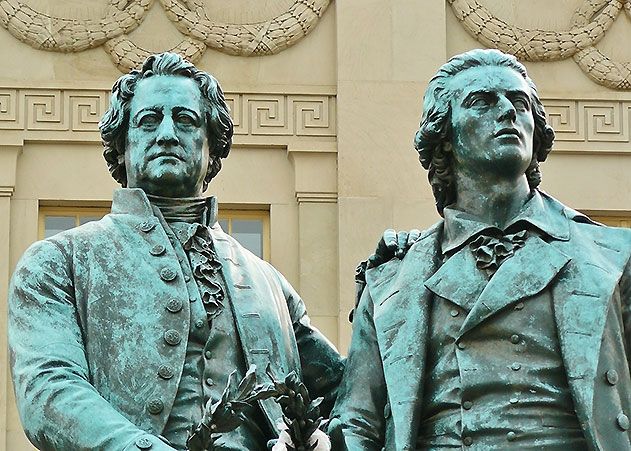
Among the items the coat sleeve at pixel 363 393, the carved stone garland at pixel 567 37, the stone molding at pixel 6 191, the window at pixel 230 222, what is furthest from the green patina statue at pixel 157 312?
the carved stone garland at pixel 567 37

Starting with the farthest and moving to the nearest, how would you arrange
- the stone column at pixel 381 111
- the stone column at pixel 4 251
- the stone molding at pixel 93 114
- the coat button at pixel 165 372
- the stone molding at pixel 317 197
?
the stone molding at pixel 93 114 < the stone molding at pixel 317 197 < the stone column at pixel 381 111 < the stone column at pixel 4 251 < the coat button at pixel 165 372

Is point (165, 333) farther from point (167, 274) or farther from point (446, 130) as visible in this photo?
point (446, 130)

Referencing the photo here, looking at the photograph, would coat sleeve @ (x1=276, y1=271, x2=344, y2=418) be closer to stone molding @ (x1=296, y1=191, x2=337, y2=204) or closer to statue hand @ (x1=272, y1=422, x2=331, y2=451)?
statue hand @ (x1=272, y1=422, x2=331, y2=451)

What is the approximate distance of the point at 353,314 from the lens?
47.5ft

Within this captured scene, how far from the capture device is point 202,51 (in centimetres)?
2841

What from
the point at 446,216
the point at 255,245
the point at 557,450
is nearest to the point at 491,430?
the point at 557,450

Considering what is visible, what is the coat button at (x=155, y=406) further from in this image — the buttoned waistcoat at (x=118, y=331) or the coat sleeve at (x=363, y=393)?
the coat sleeve at (x=363, y=393)

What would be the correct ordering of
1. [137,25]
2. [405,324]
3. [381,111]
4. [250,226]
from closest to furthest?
[405,324] → [137,25] → [381,111] → [250,226]

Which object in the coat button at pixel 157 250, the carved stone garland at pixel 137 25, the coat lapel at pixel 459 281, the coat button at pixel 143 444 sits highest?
the carved stone garland at pixel 137 25

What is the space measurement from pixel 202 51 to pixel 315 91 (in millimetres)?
1066

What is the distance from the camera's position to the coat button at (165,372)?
1370cm

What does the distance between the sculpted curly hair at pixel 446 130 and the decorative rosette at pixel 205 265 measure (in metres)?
1.04

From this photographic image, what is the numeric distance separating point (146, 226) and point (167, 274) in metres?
0.31

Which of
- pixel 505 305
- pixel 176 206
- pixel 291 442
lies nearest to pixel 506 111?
pixel 505 305
